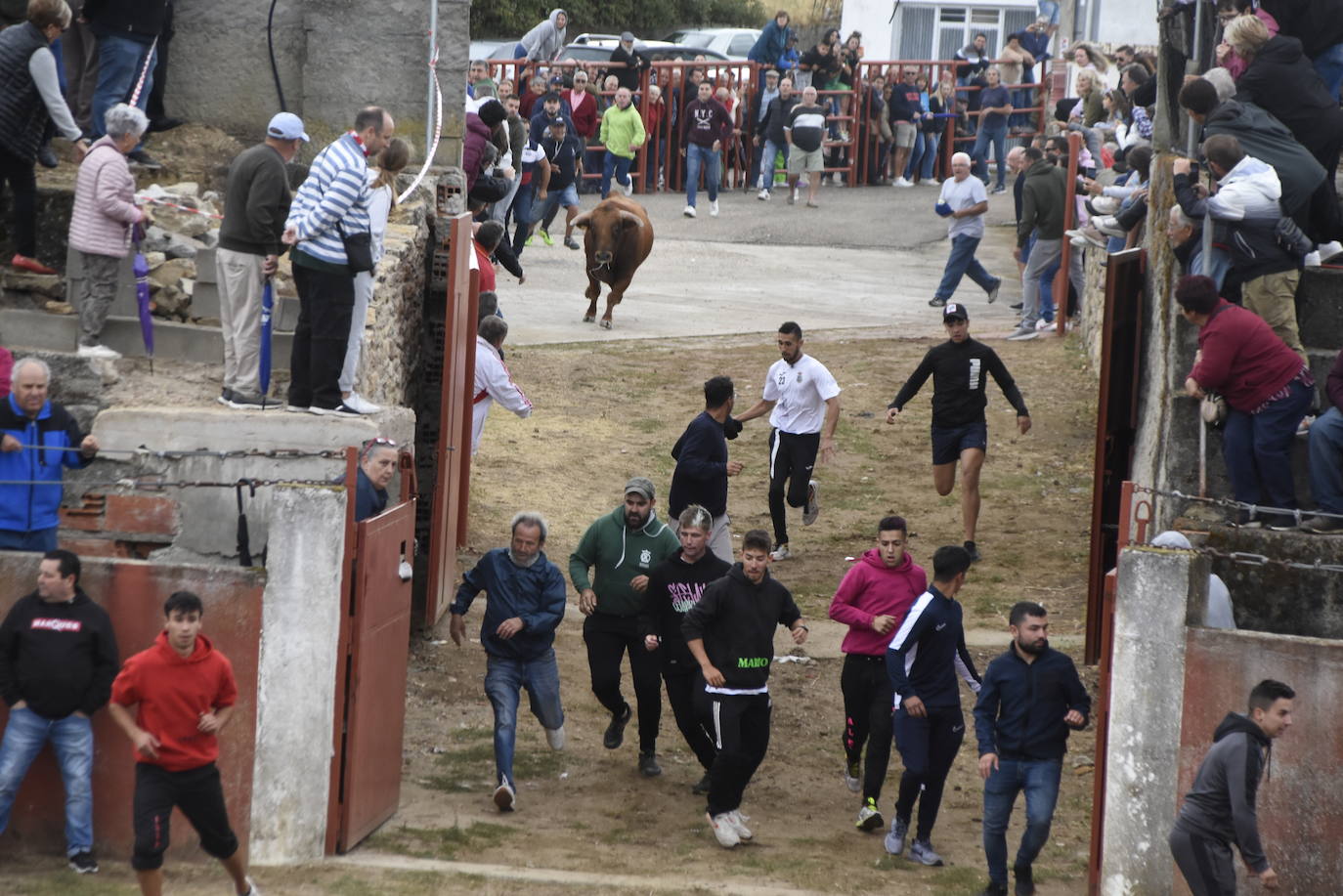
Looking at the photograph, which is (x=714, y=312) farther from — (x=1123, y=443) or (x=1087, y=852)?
(x=1087, y=852)

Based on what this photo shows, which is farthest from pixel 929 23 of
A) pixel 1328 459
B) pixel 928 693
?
pixel 928 693

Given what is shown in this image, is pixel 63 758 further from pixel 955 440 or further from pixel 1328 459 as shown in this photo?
pixel 955 440

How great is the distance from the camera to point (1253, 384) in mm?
9344

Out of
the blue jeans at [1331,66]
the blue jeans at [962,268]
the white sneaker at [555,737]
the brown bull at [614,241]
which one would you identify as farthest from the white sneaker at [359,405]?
the blue jeans at [962,268]

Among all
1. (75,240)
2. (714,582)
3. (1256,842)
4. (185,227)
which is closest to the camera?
(1256,842)

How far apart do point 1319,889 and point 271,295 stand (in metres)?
6.34

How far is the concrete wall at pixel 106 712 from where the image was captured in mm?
8172

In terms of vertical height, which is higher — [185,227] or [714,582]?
[185,227]

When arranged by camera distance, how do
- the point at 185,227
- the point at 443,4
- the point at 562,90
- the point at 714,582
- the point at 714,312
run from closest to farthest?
the point at 714,582 < the point at 185,227 < the point at 443,4 < the point at 714,312 < the point at 562,90

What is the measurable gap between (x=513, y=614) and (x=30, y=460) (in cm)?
257

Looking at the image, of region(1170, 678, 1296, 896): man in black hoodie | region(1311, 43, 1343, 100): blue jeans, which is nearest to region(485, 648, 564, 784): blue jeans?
region(1170, 678, 1296, 896): man in black hoodie

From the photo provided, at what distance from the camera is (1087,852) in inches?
350

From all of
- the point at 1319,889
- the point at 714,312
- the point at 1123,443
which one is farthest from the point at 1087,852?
the point at 714,312

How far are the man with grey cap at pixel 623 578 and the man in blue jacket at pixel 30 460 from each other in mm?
2709
